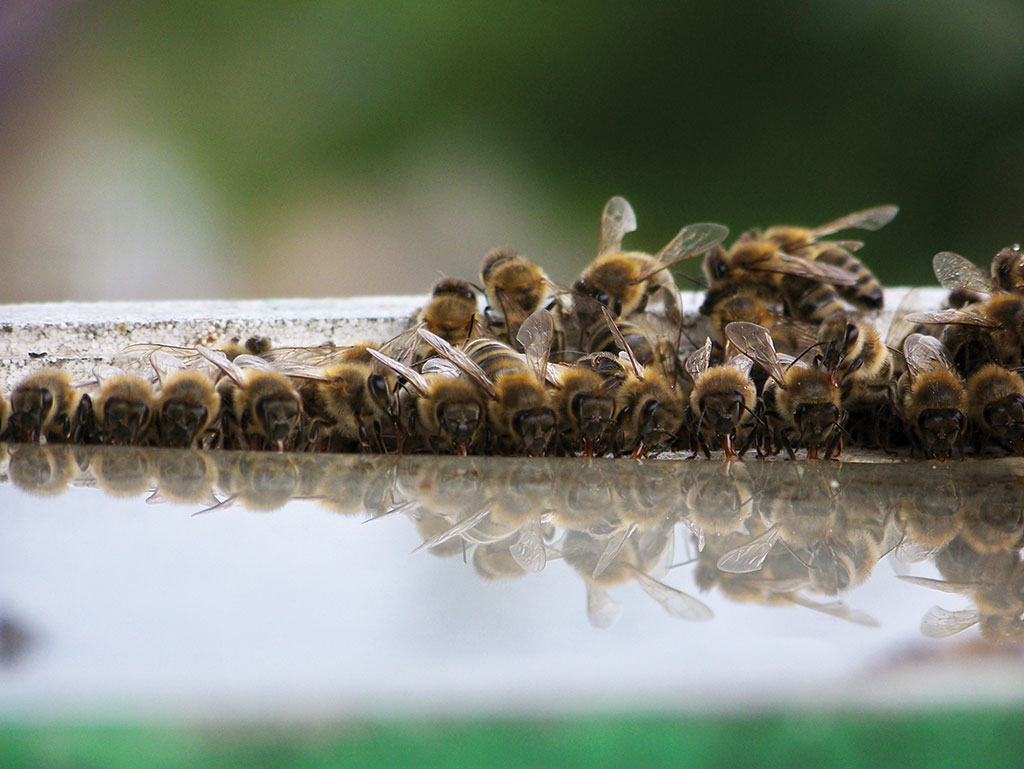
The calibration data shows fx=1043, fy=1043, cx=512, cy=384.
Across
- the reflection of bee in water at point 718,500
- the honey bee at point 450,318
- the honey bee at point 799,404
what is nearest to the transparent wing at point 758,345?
the honey bee at point 799,404

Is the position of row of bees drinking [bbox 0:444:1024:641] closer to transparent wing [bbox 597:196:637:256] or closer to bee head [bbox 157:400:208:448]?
bee head [bbox 157:400:208:448]

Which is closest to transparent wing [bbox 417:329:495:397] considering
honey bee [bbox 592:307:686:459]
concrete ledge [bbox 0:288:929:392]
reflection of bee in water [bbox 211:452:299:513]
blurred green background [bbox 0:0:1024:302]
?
honey bee [bbox 592:307:686:459]

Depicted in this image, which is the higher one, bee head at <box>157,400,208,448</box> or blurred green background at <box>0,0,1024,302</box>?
blurred green background at <box>0,0,1024,302</box>

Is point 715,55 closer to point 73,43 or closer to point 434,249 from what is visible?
point 434,249

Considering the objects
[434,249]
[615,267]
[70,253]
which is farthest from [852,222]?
[70,253]

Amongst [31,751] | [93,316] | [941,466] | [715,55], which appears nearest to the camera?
[31,751]

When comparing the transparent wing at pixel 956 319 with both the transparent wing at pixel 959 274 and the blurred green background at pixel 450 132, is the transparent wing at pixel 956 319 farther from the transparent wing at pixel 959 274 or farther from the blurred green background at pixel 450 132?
the blurred green background at pixel 450 132
